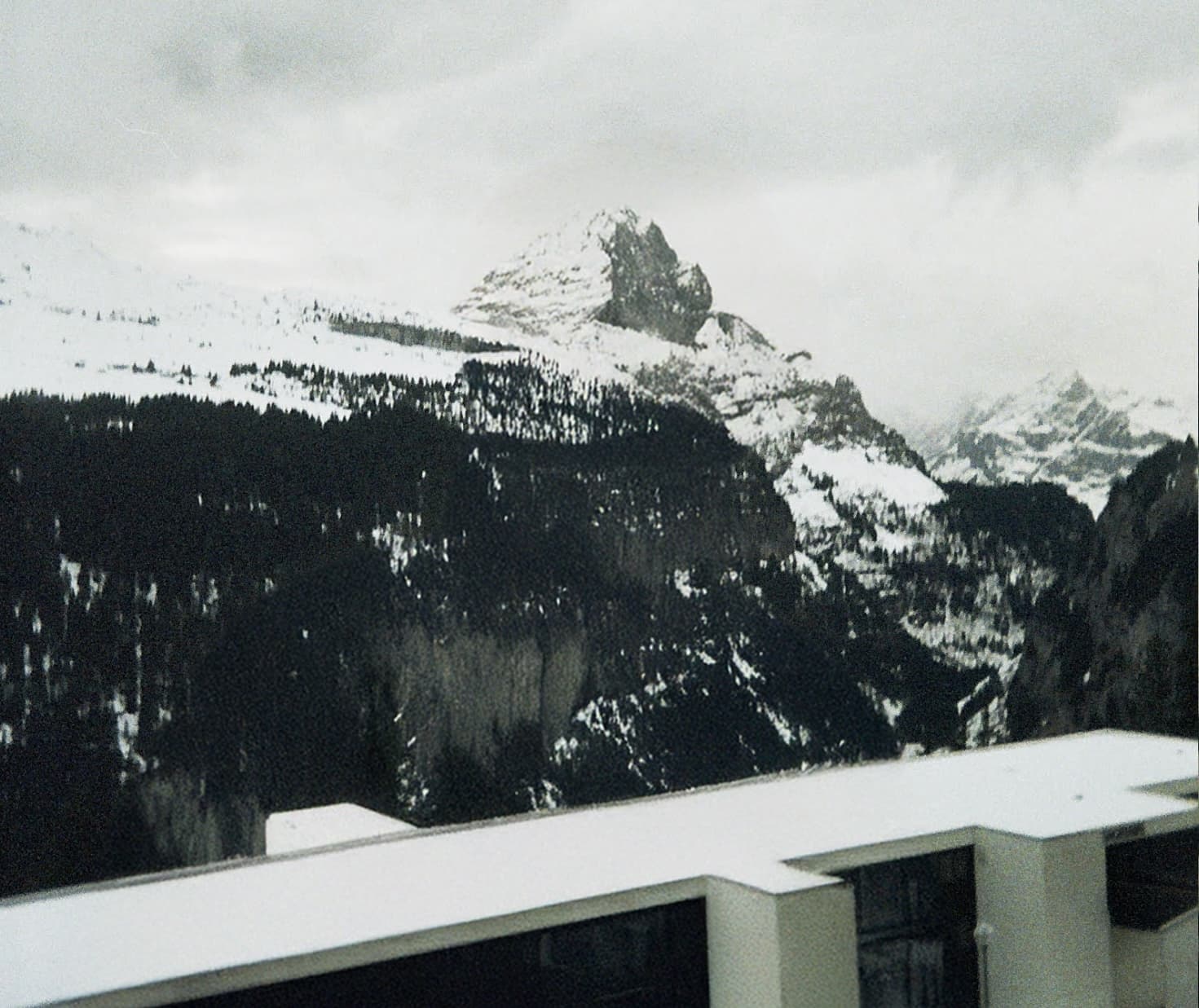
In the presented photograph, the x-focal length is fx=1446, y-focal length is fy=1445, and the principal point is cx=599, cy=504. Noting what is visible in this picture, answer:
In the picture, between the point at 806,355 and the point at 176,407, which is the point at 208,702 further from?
the point at 806,355

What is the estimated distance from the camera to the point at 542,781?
7473 millimetres

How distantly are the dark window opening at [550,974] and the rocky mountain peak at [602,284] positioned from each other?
10.8 ft

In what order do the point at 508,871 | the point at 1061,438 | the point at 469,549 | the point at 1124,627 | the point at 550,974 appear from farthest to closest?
1. the point at 1061,438
2. the point at 1124,627
3. the point at 469,549
4. the point at 508,871
5. the point at 550,974

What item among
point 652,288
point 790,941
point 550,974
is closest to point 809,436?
point 652,288

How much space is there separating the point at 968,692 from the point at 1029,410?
73.5 inches

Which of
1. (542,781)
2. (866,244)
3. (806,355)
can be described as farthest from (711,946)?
(866,244)

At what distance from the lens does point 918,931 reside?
6.62 meters

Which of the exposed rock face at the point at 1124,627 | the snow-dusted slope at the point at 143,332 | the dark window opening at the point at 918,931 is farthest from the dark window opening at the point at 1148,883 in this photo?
the snow-dusted slope at the point at 143,332

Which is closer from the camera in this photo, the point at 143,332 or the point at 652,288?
the point at 143,332

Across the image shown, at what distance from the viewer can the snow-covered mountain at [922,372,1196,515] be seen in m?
9.11

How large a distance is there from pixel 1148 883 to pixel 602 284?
13.3 ft

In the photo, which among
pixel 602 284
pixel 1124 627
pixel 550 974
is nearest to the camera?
pixel 550 974

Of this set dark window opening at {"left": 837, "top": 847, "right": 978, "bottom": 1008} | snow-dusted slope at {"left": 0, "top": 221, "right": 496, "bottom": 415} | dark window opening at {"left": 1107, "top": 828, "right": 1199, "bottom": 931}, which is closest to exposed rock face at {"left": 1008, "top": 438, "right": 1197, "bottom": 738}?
dark window opening at {"left": 1107, "top": 828, "right": 1199, "bottom": 931}

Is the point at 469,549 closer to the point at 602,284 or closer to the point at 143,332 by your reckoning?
the point at 602,284
